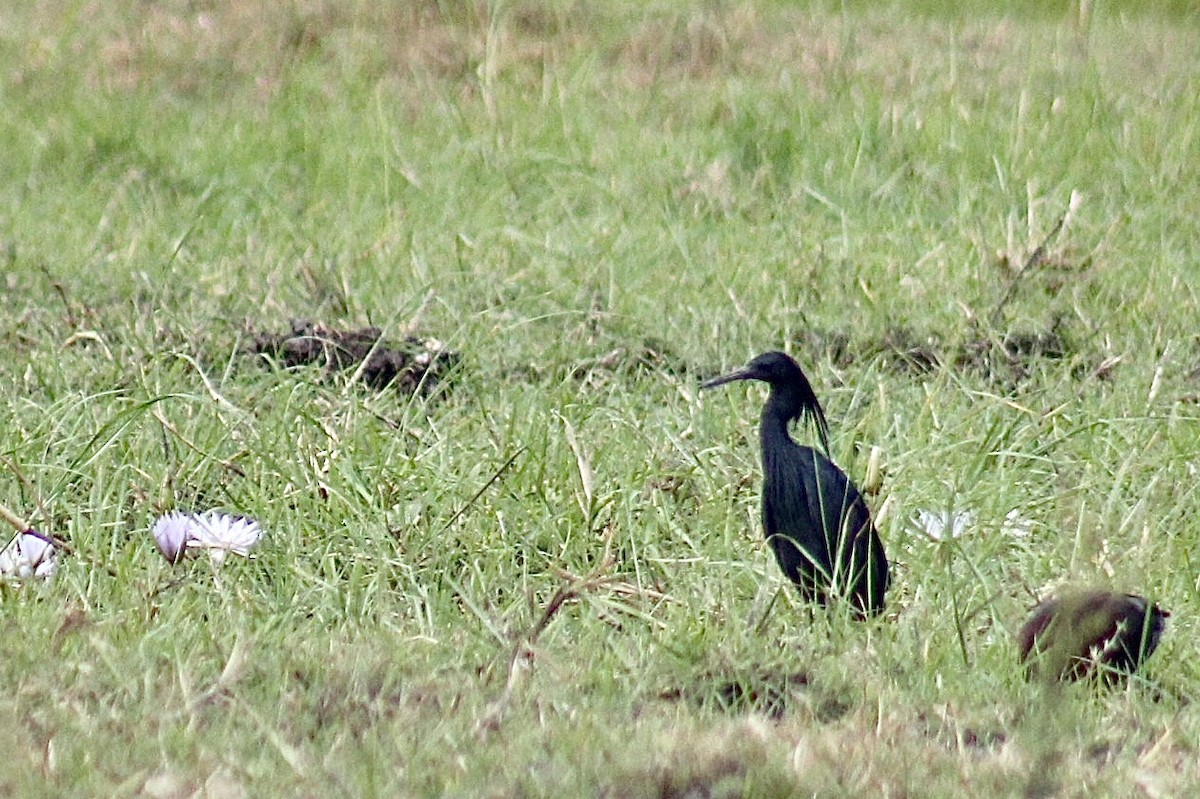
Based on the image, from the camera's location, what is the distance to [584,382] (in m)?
4.32

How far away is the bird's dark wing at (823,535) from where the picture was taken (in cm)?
314

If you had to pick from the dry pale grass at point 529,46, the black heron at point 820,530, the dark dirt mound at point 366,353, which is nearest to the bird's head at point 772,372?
the black heron at point 820,530

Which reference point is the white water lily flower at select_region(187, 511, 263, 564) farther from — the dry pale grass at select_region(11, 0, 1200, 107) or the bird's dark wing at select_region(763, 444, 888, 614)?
the dry pale grass at select_region(11, 0, 1200, 107)

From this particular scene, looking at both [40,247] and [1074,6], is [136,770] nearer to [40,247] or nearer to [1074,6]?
[40,247]

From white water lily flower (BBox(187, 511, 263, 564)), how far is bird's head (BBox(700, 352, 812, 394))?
2.73ft

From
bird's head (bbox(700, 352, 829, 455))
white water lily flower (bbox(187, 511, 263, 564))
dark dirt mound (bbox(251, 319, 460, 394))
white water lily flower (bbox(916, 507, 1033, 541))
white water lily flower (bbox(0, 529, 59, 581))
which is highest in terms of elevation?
bird's head (bbox(700, 352, 829, 455))

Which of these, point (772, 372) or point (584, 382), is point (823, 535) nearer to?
point (772, 372)

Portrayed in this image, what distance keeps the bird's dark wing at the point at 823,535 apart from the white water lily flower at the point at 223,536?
872mm

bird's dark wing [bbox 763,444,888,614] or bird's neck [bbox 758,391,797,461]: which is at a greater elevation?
bird's neck [bbox 758,391,797,461]

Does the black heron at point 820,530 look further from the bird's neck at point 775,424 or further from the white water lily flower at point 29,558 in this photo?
the white water lily flower at point 29,558

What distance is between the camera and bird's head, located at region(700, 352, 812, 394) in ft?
11.1

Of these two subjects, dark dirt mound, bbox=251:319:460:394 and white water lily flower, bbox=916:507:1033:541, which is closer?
white water lily flower, bbox=916:507:1033:541

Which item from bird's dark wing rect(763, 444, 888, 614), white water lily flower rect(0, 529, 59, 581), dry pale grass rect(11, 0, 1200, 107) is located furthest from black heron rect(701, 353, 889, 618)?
dry pale grass rect(11, 0, 1200, 107)

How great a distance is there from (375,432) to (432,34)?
3.51m
